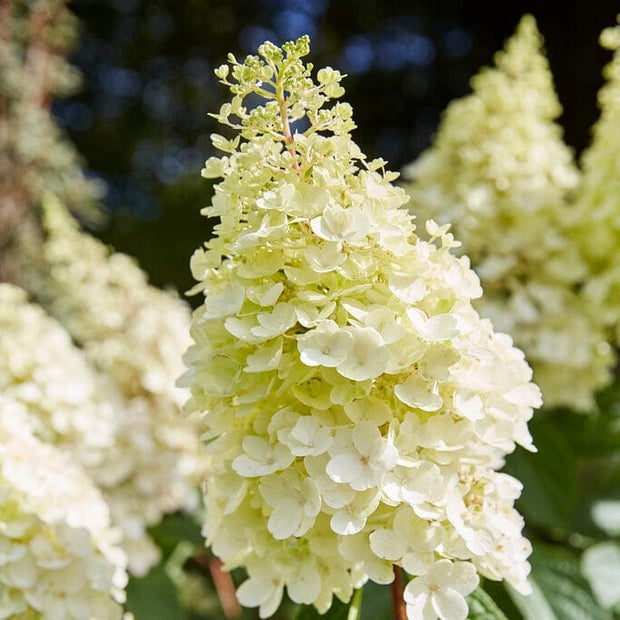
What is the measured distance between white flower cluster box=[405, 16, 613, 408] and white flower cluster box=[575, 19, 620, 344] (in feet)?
0.05

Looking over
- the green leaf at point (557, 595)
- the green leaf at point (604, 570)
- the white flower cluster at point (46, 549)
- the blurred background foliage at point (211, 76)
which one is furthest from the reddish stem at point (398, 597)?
the blurred background foliage at point (211, 76)

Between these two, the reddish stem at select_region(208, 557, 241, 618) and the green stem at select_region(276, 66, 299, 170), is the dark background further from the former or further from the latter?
the green stem at select_region(276, 66, 299, 170)

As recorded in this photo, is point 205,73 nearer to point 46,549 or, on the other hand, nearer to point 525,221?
point 525,221

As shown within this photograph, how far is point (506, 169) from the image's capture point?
3.53 feet

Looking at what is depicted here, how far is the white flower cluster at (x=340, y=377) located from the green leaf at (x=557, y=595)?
1.22 ft

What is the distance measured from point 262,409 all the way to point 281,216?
0.13 meters

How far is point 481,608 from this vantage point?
0.58 m

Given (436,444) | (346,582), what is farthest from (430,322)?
(346,582)

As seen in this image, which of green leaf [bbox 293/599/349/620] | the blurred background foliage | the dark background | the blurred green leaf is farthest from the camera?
the dark background

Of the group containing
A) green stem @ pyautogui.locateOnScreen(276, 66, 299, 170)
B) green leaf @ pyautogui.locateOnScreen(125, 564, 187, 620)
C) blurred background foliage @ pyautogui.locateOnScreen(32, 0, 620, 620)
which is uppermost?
blurred background foliage @ pyautogui.locateOnScreen(32, 0, 620, 620)

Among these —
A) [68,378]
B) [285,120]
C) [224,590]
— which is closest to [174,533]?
[224,590]

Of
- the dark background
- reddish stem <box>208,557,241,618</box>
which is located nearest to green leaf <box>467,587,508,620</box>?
reddish stem <box>208,557,241,618</box>

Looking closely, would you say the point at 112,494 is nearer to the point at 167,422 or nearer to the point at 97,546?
the point at 167,422

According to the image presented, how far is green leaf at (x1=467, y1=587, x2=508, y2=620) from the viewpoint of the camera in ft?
1.87
